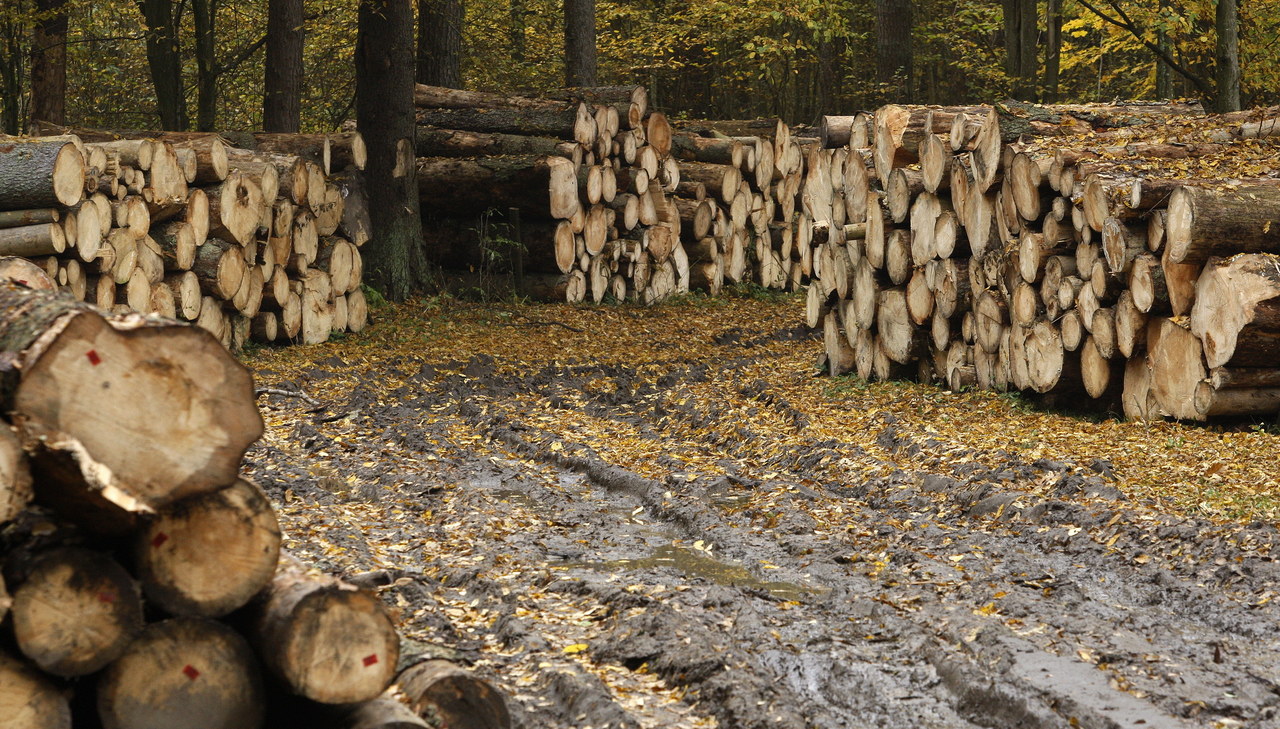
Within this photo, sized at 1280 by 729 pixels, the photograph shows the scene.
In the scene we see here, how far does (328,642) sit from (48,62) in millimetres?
16703

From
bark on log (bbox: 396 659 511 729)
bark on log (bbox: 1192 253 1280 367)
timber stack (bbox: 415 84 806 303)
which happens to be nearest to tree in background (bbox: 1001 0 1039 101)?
timber stack (bbox: 415 84 806 303)

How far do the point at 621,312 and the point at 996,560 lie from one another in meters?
9.88

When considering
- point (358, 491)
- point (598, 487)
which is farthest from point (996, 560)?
point (358, 491)

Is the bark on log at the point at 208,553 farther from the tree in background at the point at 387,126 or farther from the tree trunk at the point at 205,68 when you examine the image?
the tree trunk at the point at 205,68

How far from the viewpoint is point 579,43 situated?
18.5 m

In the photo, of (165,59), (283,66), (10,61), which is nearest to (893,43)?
(283,66)

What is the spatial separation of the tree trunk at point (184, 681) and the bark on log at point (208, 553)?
67mm

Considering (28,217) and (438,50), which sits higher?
(438,50)

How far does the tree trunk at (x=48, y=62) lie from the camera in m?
16.7

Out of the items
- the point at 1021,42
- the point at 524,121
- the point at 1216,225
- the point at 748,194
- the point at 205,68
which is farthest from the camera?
the point at 1021,42

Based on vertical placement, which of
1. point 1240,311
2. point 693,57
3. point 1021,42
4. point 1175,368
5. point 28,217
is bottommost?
point 1175,368

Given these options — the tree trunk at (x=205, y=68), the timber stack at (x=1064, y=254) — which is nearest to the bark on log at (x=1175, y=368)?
the timber stack at (x=1064, y=254)

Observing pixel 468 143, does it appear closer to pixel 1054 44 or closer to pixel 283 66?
pixel 283 66

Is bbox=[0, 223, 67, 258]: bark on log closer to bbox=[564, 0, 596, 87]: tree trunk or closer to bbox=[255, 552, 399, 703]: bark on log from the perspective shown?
bbox=[255, 552, 399, 703]: bark on log
